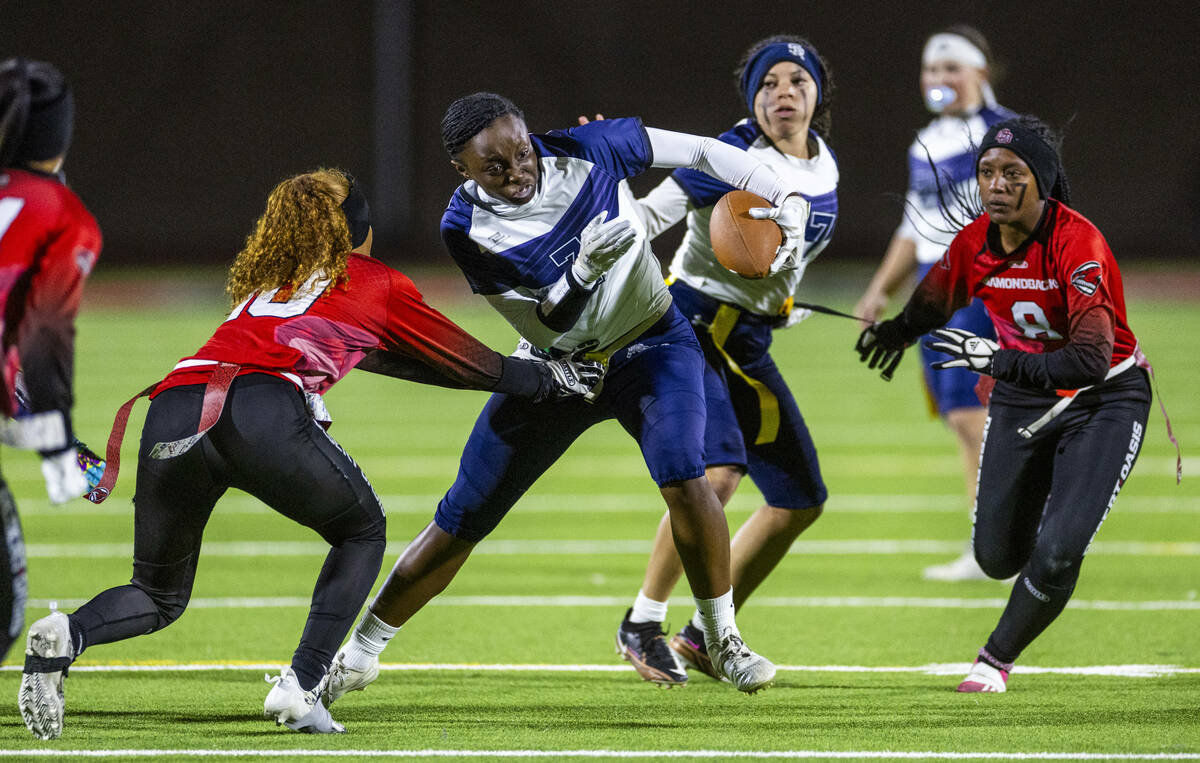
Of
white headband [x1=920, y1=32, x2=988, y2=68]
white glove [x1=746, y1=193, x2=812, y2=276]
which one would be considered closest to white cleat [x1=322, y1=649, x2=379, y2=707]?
white glove [x1=746, y1=193, x2=812, y2=276]

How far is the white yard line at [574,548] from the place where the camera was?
7699mm

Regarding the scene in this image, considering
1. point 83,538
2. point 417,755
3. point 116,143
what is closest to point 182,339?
point 116,143

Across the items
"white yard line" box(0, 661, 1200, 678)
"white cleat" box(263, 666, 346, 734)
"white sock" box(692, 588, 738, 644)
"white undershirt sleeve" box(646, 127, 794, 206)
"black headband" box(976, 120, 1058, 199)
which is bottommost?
"white yard line" box(0, 661, 1200, 678)

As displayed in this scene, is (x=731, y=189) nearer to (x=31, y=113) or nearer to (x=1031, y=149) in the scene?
(x=1031, y=149)

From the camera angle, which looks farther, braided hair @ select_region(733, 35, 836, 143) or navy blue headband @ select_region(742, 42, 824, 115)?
braided hair @ select_region(733, 35, 836, 143)

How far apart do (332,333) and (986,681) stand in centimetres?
229

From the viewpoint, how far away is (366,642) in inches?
183

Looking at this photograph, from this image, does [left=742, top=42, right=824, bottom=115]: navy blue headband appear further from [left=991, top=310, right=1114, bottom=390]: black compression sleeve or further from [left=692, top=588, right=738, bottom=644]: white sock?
[left=692, top=588, right=738, bottom=644]: white sock

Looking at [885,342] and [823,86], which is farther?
[823,86]

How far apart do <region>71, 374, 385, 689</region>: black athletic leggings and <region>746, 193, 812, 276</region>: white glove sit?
1.40 meters

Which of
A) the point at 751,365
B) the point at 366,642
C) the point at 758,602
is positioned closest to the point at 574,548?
the point at 758,602

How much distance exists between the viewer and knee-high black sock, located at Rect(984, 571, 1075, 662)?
4.67 m

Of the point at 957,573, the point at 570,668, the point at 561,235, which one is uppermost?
the point at 561,235

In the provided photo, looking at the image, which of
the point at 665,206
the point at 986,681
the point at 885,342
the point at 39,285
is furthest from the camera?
the point at 665,206
